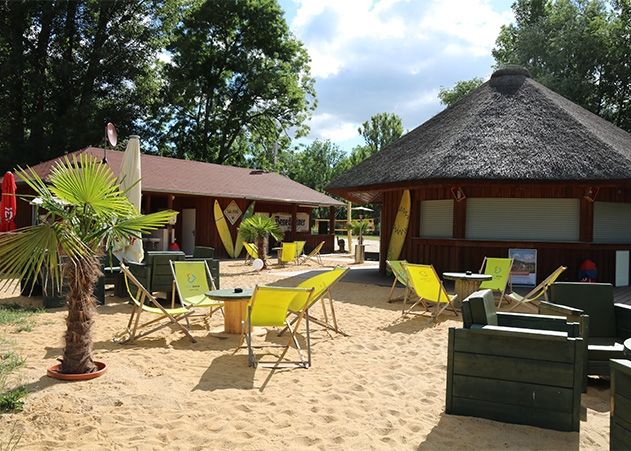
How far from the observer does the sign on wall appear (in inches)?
762

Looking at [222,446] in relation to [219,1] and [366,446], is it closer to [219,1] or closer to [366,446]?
[366,446]

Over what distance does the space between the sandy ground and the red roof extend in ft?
37.6

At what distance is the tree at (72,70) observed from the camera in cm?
2595

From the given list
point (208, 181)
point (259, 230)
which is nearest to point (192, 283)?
point (259, 230)

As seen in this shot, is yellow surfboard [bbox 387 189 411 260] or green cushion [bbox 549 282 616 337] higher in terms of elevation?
yellow surfboard [bbox 387 189 411 260]

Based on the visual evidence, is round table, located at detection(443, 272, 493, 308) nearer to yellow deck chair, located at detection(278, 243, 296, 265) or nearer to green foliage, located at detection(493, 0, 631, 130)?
yellow deck chair, located at detection(278, 243, 296, 265)

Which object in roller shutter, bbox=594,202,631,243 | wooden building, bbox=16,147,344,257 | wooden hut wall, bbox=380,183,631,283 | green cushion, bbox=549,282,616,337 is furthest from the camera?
wooden building, bbox=16,147,344,257

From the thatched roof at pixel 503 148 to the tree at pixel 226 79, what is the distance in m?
19.5

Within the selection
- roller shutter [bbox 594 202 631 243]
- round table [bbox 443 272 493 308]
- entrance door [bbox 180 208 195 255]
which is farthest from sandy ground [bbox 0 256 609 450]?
entrance door [bbox 180 208 195 255]

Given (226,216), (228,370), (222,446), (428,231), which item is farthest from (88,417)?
(226,216)

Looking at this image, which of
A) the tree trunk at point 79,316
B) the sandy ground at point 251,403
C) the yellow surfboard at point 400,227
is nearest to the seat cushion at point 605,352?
the sandy ground at point 251,403

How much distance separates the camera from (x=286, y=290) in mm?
5023

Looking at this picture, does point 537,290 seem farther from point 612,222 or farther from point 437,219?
point 612,222

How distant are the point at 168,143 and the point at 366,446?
31.8 m
